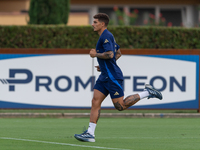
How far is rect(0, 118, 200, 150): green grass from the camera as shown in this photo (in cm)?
789

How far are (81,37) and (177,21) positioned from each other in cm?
1271

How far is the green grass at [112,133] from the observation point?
7.89 metres

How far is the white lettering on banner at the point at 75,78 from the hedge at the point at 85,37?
9.81 feet

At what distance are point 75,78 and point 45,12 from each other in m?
6.35

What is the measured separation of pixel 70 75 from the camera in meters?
13.9

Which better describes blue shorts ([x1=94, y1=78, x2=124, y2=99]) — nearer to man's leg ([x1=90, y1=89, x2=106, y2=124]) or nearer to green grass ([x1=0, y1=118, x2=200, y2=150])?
man's leg ([x1=90, y1=89, x2=106, y2=124])

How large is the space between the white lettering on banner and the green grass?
102cm

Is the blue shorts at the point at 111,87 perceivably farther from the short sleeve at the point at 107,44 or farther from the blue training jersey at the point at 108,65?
the short sleeve at the point at 107,44

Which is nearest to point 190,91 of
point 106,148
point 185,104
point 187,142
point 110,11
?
point 185,104

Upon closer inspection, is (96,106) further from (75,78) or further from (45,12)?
(45,12)

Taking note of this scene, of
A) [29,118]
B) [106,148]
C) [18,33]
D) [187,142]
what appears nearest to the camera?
[106,148]

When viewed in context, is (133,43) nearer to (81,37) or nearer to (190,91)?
(81,37)

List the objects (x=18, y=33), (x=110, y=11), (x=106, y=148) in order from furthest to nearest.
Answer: (x=110, y=11) < (x=18, y=33) < (x=106, y=148)

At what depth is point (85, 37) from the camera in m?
16.9
